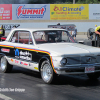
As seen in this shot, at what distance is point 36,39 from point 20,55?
2.46ft

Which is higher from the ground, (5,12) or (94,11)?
(94,11)

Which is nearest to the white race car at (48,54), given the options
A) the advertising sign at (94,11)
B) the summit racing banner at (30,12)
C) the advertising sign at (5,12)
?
the summit racing banner at (30,12)

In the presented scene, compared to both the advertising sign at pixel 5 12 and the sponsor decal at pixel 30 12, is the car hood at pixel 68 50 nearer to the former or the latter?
the sponsor decal at pixel 30 12

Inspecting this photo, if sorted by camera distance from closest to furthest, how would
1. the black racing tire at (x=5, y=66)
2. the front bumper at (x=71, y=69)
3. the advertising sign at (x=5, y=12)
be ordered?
the front bumper at (x=71, y=69) < the black racing tire at (x=5, y=66) < the advertising sign at (x=5, y=12)

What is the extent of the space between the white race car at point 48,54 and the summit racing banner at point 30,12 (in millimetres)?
27848

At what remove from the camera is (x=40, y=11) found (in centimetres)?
3650

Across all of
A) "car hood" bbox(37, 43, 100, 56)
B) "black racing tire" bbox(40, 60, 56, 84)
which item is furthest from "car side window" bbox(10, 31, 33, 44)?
"black racing tire" bbox(40, 60, 56, 84)

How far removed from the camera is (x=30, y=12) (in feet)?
120

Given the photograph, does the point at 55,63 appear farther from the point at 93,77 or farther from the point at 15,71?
the point at 15,71

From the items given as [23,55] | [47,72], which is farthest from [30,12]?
[47,72]

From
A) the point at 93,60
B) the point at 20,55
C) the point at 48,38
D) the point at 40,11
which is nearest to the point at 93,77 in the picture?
the point at 93,60

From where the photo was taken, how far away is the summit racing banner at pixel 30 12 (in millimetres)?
36438

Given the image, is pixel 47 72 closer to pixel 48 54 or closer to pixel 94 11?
pixel 48 54

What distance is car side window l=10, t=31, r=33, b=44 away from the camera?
812cm
